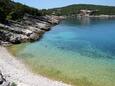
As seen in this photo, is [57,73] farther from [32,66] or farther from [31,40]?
[31,40]

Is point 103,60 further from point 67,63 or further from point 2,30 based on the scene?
point 2,30

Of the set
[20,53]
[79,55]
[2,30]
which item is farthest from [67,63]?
[2,30]

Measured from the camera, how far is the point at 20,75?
32438 mm

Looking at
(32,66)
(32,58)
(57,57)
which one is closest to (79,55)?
(57,57)

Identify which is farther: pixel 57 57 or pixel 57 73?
pixel 57 57

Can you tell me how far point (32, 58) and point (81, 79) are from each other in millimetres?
13901

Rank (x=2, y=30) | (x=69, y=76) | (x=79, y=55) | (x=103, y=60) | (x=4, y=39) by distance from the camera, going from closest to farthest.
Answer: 1. (x=69, y=76)
2. (x=103, y=60)
3. (x=79, y=55)
4. (x=4, y=39)
5. (x=2, y=30)

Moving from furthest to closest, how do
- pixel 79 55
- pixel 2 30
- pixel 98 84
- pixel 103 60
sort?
pixel 2 30 → pixel 79 55 → pixel 103 60 → pixel 98 84

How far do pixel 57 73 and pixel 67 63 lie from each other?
18.9 feet

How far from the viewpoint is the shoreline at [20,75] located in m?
29.3

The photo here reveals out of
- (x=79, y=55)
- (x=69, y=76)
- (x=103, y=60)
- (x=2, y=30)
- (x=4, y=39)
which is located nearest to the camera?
(x=69, y=76)

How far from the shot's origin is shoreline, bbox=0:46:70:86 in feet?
96.2

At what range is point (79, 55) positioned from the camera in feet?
157

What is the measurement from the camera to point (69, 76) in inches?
1330
